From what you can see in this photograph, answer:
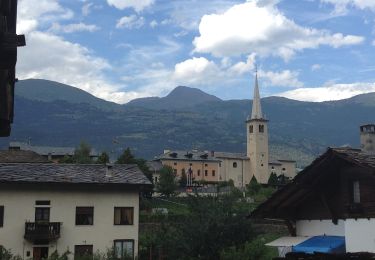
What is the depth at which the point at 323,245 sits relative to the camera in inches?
578

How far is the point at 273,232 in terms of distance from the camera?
61.2m

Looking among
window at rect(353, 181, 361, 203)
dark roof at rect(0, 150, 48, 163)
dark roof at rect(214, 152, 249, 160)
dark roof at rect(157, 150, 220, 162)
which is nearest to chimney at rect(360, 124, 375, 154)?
Answer: window at rect(353, 181, 361, 203)

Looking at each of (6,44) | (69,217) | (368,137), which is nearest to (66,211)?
(69,217)

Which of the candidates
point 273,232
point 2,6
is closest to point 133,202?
point 273,232

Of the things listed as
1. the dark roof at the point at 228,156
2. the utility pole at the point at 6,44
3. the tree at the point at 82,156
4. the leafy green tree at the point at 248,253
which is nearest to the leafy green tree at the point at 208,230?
the leafy green tree at the point at 248,253

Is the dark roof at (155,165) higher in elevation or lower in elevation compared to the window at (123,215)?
higher

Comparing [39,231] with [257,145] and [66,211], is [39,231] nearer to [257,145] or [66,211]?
[66,211]

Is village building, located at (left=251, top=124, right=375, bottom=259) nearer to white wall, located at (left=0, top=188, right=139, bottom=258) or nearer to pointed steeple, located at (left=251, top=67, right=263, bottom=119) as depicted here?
white wall, located at (left=0, top=188, right=139, bottom=258)

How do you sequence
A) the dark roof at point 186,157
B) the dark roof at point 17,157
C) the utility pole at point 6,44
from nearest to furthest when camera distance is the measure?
the utility pole at point 6,44, the dark roof at point 17,157, the dark roof at point 186,157

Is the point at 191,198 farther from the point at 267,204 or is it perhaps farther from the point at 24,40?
the point at 24,40

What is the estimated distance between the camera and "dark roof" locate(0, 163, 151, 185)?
130 feet

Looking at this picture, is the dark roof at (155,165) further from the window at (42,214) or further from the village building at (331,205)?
the village building at (331,205)

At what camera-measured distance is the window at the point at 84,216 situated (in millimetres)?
40500

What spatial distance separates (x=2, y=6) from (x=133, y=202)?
3628 centimetres
